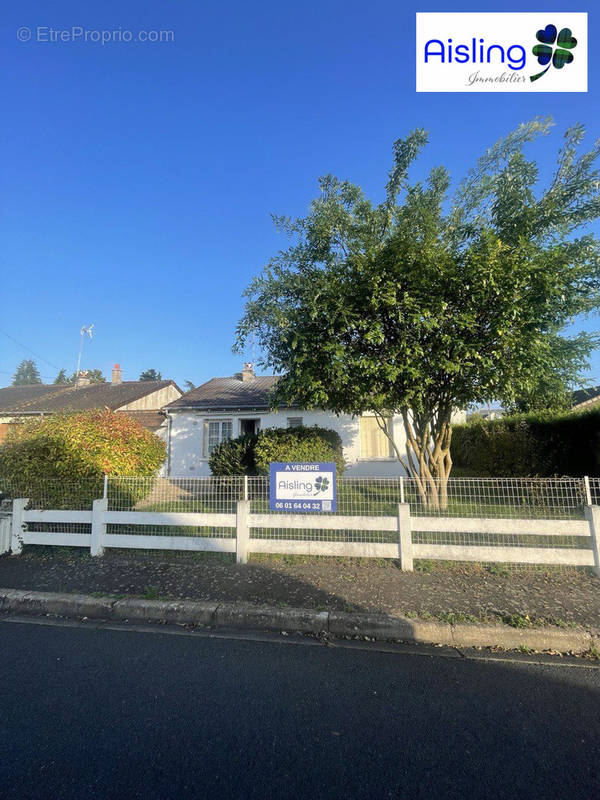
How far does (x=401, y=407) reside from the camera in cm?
792

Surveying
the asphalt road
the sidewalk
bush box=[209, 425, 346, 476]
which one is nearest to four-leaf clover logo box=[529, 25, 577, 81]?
bush box=[209, 425, 346, 476]

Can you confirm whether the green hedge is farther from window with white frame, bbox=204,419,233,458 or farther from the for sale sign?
window with white frame, bbox=204,419,233,458

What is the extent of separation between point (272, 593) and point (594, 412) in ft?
27.6

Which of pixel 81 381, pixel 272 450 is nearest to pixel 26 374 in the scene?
pixel 81 381

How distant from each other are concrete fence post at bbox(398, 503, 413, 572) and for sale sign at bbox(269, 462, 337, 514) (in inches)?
35.7

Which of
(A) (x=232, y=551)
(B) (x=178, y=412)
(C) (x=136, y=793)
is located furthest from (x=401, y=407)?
(B) (x=178, y=412)

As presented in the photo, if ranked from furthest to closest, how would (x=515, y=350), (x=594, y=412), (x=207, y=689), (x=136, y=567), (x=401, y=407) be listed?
(x=594, y=412) → (x=401, y=407) → (x=515, y=350) → (x=136, y=567) → (x=207, y=689)

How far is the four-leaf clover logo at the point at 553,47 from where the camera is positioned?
277 inches

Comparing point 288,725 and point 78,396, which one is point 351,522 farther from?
point 78,396

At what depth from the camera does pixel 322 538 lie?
560 cm

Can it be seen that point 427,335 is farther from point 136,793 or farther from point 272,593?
point 136,793

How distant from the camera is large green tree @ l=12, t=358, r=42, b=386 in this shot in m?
104

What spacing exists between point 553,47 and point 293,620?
33.8ft

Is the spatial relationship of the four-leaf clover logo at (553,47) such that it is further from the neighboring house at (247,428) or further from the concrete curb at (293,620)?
the neighboring house at (247,428)
